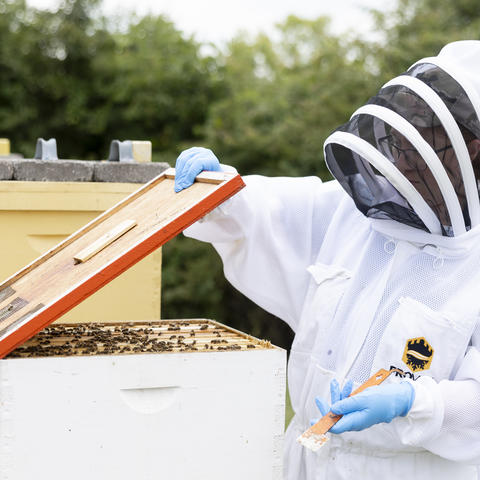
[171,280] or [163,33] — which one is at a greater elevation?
[163,33]

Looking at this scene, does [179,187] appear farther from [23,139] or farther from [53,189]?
[23,139]

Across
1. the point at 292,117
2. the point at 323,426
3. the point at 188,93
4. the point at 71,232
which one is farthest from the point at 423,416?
the point at 188,93

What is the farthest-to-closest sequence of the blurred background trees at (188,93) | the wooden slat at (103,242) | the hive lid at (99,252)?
the blurred background trees at (188,93)
the wooden slat at (103,242)
the hive lid at (99,252)

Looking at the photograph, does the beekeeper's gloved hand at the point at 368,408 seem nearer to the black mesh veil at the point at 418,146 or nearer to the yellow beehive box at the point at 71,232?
the black mesh veil at the point at 418,146

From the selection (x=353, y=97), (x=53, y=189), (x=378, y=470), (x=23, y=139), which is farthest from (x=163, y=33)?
(x=378, y=470)

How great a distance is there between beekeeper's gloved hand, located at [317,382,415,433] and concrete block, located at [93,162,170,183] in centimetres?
134

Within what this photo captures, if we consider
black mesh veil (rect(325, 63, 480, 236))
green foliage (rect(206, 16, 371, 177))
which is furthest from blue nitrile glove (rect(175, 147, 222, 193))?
green foliage (rect(206, 16, 371, 177))

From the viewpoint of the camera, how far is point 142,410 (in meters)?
1.86

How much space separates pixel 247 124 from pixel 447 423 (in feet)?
32.8

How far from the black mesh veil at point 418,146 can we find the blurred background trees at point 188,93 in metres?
7.39

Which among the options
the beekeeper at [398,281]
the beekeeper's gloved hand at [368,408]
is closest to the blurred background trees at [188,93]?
the beekeeper at [398,281]

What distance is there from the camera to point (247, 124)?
12.0 metres

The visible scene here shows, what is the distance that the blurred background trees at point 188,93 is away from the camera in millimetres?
10891

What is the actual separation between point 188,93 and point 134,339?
12373mm
